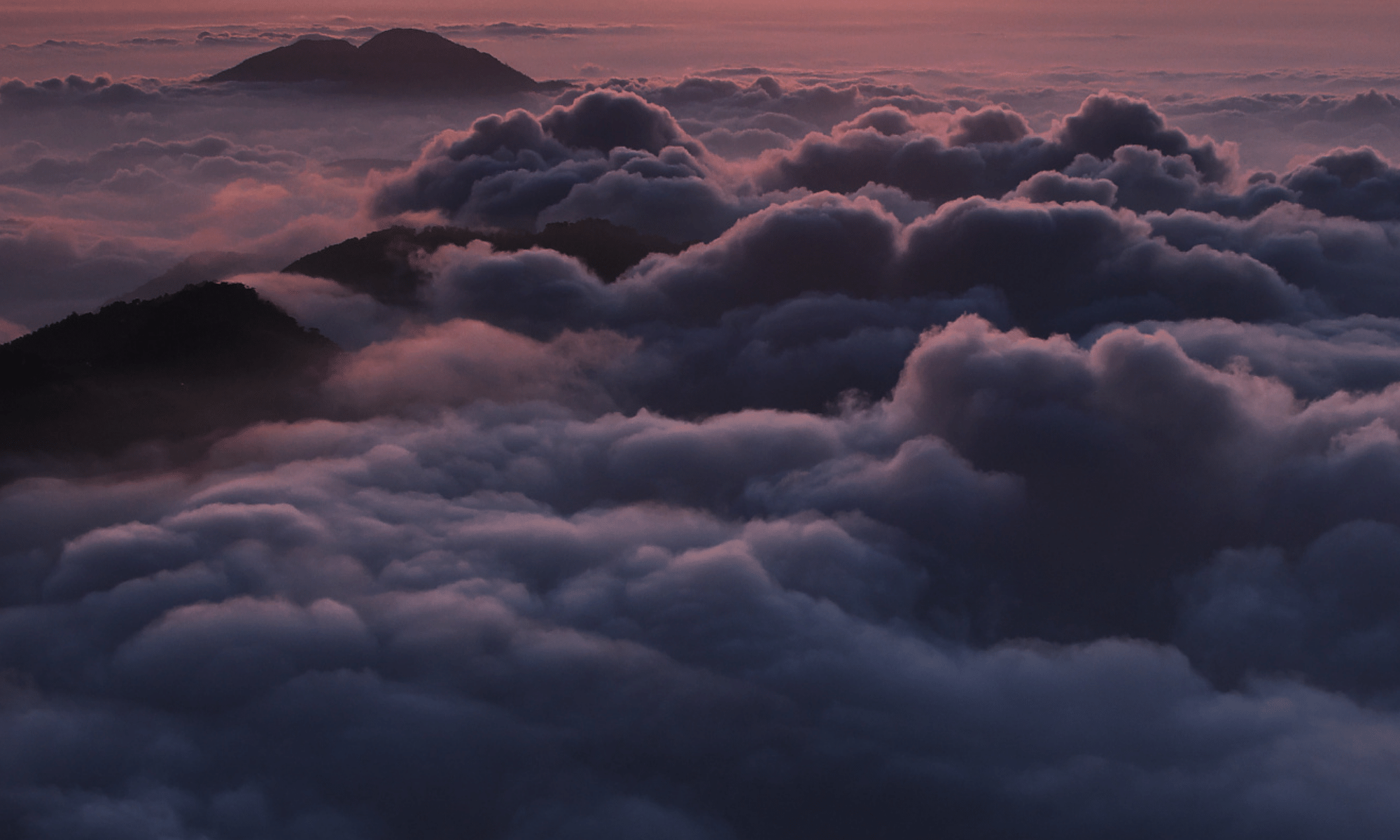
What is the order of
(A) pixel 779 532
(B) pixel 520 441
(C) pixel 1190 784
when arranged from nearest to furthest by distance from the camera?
(C) pixel 1190 784 < (A) pixel 779 532 < (B) pixel 520 441

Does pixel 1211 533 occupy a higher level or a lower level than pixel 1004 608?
higher

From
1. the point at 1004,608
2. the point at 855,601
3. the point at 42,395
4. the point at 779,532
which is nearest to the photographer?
the point at 855,601

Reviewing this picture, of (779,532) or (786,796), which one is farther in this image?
(779,532)

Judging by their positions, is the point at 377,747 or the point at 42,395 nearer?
the point at 377,747

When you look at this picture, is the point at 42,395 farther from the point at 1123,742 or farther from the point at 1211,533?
the point at 1211,533

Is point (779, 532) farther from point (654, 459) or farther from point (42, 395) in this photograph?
point (42, 395)

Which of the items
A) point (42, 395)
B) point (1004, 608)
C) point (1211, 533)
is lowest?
point (1004, 608)

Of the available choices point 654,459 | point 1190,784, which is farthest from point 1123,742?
point 654,459

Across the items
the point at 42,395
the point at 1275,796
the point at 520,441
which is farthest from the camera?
the point at 520,441

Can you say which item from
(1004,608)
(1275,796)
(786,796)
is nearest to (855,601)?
(786,796)
